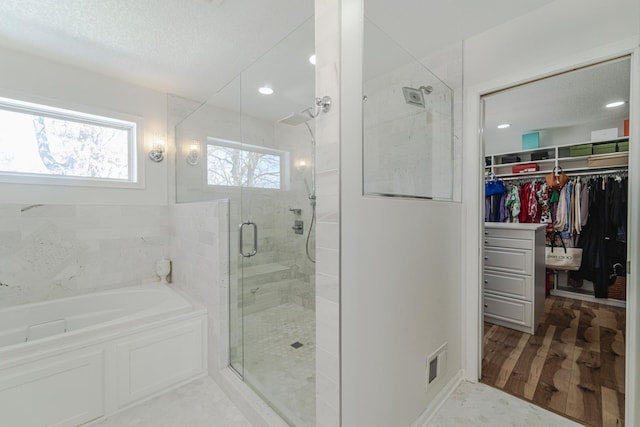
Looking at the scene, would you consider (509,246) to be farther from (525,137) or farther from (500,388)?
(525,137)

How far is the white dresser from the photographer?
2484 millimetres

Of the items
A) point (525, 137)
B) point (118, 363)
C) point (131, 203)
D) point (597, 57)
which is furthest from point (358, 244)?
point (525, 137)

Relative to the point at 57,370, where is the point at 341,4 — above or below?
above

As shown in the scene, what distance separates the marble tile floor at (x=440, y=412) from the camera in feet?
5.08

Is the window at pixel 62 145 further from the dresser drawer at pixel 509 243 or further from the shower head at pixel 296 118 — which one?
the dresser drawer at pixel 509 243

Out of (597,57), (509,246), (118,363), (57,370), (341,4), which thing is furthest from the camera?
(509,246)

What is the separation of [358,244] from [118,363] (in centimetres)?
184

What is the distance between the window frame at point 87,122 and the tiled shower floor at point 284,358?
Answer: 192cm

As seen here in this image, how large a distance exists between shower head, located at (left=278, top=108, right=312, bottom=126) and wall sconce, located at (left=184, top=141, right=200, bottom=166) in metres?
1.00

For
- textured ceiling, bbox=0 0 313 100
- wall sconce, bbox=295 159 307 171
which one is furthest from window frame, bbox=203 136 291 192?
textured ceiling, bbox=0 0 313 100

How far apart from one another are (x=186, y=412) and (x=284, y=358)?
691 mm

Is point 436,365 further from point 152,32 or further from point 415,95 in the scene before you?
point 152,32

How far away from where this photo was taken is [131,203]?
268 centimetres

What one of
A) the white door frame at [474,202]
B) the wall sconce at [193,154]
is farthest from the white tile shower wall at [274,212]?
the white door frame at [474,202]
